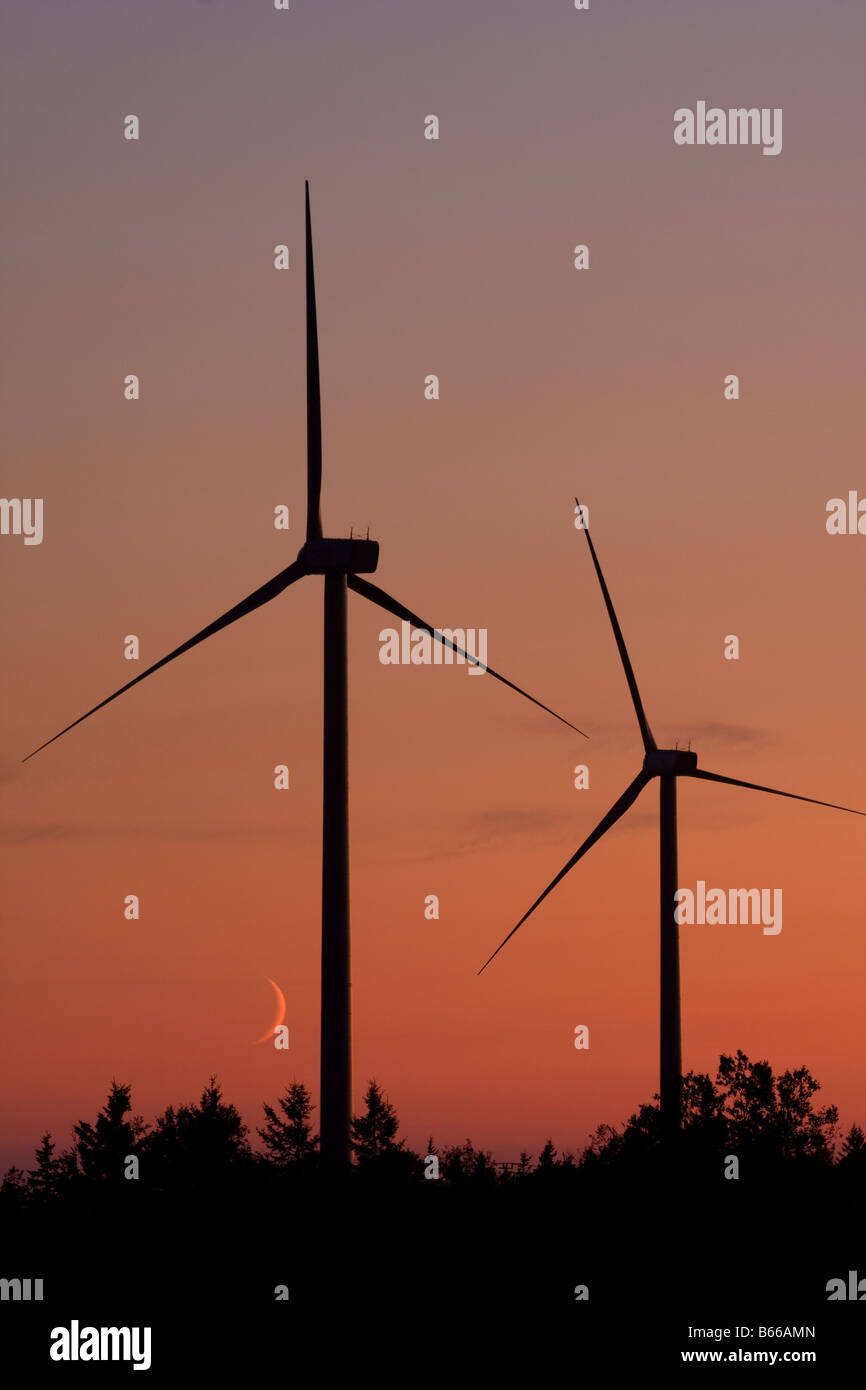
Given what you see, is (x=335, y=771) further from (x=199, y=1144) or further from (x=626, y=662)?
(x=199, y=1144)

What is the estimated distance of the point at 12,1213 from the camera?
119062 millimetres

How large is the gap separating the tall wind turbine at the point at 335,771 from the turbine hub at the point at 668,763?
25.1 metres

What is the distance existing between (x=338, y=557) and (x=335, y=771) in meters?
8.79

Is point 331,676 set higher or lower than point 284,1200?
higher

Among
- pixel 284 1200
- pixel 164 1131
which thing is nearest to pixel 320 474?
pixel 284 1200

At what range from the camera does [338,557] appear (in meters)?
83.4

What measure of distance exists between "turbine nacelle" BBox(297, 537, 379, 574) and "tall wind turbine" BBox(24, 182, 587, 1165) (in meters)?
0.04

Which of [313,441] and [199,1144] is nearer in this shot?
[313,441]

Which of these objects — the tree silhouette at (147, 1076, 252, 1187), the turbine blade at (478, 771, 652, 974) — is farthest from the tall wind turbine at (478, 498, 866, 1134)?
the tree silhouette at (147, 1076, 252, 1187)

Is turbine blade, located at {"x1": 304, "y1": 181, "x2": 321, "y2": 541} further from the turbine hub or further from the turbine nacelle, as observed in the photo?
the turbine hub

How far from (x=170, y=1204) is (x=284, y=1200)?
11.1m

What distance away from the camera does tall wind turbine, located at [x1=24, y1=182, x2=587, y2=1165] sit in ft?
257

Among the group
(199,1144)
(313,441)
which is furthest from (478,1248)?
(199,1144)
